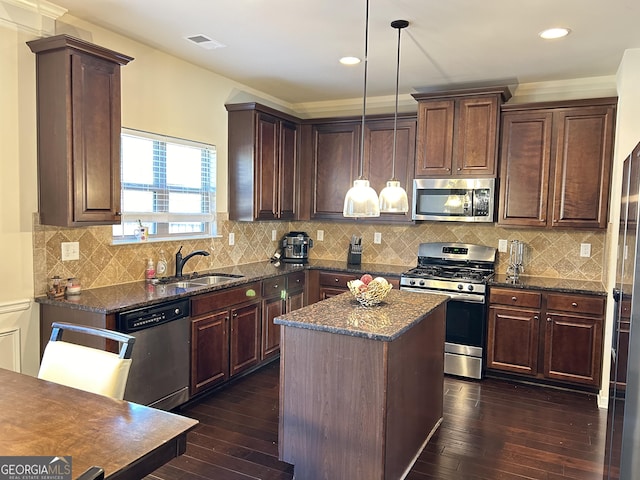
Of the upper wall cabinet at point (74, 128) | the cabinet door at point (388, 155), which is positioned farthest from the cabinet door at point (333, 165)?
the upper wall cabinet at point (74, 128)

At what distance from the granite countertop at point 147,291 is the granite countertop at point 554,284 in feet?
3.19

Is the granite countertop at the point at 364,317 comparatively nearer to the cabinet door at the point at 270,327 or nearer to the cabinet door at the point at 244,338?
the cabinet door at the point at 244,338

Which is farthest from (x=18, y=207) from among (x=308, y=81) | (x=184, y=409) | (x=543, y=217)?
(x=543, y=217)

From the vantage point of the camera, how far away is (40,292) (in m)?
2.90

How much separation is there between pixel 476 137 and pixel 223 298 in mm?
2660

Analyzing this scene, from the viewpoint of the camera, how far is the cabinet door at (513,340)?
157 inches

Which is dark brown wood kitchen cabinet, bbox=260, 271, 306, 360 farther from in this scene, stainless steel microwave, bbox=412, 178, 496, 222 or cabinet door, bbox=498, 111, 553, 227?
cabinet door, bbox=498, 111, 553, 227

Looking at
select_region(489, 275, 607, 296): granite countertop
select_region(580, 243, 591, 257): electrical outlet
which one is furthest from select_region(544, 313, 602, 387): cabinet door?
select_region(580, 243, 591, 257): electrical outlet

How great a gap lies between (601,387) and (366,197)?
2.74 meters

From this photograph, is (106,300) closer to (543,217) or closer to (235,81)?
(235,81)

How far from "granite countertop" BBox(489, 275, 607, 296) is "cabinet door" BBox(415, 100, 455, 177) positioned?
43.6 inches

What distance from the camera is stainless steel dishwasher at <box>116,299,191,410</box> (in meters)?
2.86

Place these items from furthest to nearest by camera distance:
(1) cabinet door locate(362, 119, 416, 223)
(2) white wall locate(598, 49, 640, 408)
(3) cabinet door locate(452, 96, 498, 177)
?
1. (1) cabinet door locate(362, 119, 416, 223)
2. (3) cabinet door locate(452, 96, 498, 177)
3. (2) white wall locate(598, 49, 640, 408)

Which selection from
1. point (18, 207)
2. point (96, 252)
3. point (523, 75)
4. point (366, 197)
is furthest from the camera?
point (523, 75)
